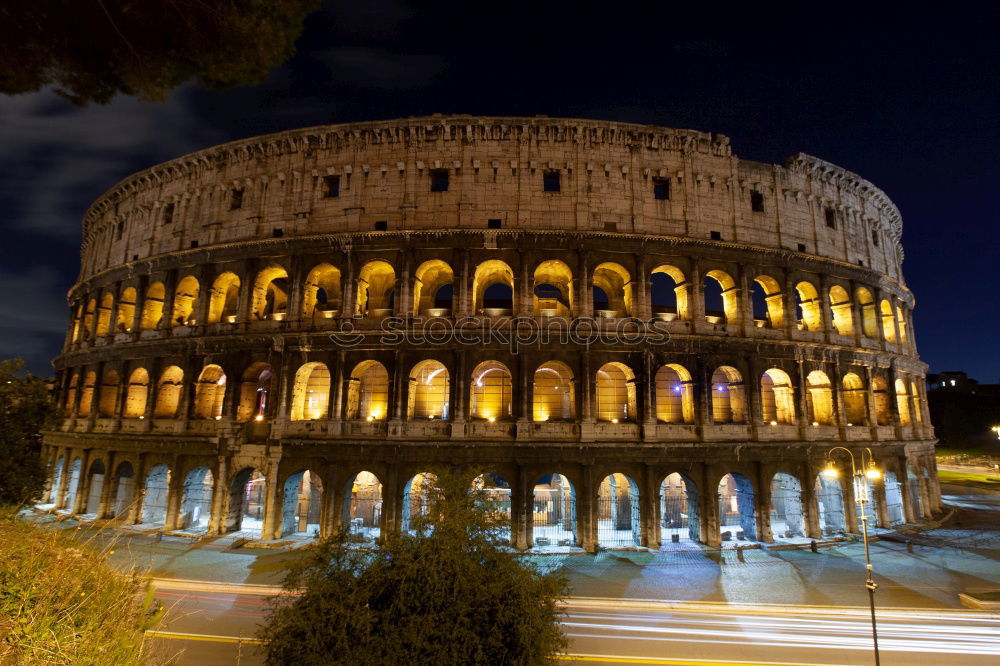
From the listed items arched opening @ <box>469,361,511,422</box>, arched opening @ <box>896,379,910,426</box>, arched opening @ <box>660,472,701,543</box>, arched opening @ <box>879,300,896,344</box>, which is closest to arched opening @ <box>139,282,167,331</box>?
arched opening @ <box>469,361,511,422</box>

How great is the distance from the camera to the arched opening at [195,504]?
70.0ft

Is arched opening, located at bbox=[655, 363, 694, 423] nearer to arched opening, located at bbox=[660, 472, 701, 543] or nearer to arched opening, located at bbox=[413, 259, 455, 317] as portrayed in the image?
arched opening, located at bbox=[660, 472, 701, 543]

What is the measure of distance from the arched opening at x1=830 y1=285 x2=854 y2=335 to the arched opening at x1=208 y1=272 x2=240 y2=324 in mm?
30619

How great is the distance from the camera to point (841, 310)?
80.9ft

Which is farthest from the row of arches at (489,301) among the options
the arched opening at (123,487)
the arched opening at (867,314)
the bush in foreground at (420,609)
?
the bush in foreground at (420,609)

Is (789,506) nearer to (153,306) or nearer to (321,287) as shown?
(321,287)

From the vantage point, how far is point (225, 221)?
23.6m

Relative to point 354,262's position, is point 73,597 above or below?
below

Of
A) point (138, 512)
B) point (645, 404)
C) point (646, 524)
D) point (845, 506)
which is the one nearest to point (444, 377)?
point (645, 404)

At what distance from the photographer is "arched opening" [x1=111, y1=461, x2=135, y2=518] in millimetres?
22953

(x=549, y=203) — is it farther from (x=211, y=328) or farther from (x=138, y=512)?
(x=138, y=512)

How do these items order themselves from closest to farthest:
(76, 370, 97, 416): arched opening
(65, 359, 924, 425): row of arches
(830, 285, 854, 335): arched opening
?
(65, 359, 924, 425): row of arches < (830, 285, 854, 335): arched opening < (76, 370, 97, 416): arched opening

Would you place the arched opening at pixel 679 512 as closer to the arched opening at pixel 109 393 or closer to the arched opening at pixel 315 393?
the arched opening at pixel 315 393

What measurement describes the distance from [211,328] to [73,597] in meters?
19.9
